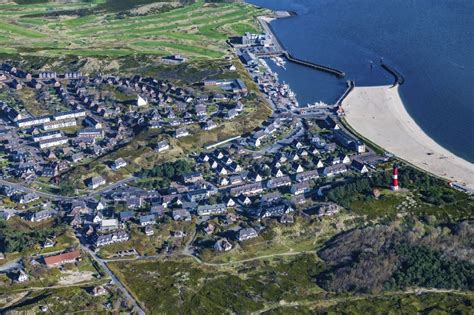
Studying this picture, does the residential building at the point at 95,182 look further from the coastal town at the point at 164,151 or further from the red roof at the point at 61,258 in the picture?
the red roof at the point at 61,258

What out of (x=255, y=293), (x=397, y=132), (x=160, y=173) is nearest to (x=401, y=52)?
(x=397, y=132)

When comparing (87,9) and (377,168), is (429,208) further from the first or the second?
(87,9)

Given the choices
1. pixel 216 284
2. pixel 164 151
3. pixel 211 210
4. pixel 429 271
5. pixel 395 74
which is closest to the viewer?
pixel 216 284

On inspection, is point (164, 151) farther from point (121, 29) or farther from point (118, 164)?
point (121, 29)

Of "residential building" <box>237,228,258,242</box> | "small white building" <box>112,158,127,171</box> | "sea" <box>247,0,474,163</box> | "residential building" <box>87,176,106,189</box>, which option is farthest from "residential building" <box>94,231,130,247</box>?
"sea" <box>247,0,474,163</box>

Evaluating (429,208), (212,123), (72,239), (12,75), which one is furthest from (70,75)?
(429,208)
